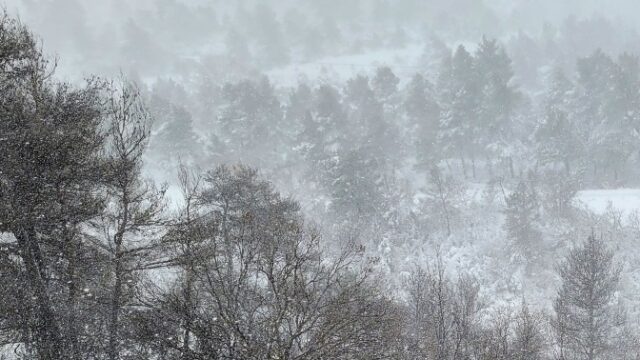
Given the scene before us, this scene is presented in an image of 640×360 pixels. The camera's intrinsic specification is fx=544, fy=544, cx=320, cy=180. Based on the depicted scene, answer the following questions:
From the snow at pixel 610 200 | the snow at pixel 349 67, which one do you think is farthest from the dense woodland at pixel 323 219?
the snow at pixel 349 67

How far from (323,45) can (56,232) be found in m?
77.9

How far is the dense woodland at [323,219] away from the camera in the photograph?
8.47m

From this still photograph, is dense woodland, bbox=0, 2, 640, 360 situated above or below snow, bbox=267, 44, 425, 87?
below

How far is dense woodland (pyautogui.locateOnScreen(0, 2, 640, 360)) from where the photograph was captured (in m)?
8.47

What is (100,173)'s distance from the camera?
30.6 ft

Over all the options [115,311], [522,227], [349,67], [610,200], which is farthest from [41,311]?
[349,67]

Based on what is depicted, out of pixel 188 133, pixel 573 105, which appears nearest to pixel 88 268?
pixel 188 133

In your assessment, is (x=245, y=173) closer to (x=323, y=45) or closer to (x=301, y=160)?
(x=301, y=160)

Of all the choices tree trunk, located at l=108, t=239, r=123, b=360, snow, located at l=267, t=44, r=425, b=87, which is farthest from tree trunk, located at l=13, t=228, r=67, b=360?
snow, located at l=267, t=44, r=425, b=87

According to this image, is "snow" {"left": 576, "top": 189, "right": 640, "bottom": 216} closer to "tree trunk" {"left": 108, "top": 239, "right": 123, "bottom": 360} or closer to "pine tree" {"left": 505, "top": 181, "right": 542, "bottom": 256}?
"pine tree" {"left": 505, "top": 181, "right": 542, "bottom": 256}

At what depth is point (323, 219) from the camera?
111ft

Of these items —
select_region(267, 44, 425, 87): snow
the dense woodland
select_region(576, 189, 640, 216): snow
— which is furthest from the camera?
select_region(267, 44, 425, 87): snow

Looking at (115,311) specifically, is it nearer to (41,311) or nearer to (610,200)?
(41,311)

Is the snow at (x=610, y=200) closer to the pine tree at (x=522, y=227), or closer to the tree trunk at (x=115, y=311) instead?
the pine tree at (x=522, y=227)
